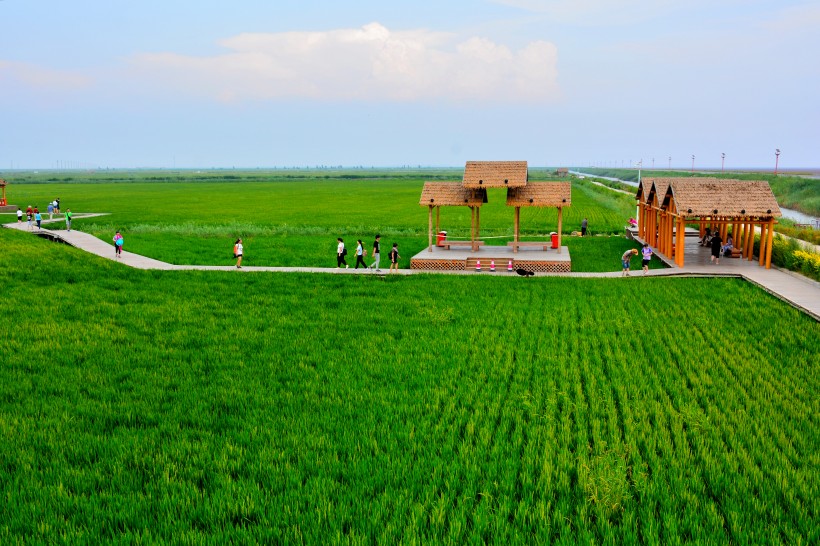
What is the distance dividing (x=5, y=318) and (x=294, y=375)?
9.00 m

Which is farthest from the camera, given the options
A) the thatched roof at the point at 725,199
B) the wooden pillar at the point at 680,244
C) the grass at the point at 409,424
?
the wooden pillar at the point at 680,244

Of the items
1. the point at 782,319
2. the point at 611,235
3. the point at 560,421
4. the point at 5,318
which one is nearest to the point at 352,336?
the point at 560,421

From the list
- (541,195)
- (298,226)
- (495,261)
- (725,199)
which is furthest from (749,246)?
(298,226)

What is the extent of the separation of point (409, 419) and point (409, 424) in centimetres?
21

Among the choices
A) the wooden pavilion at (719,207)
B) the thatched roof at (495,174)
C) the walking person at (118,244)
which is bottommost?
the walking person at (118,244)

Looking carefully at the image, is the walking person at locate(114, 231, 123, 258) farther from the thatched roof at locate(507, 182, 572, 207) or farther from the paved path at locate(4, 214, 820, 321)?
the thatched roof at locate(507, 182, 572, 207)

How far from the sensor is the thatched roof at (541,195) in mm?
24469

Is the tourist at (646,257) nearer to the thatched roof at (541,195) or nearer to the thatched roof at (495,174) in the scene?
the thatched roof at (541,195)

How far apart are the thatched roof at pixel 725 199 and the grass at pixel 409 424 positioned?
5.81 m

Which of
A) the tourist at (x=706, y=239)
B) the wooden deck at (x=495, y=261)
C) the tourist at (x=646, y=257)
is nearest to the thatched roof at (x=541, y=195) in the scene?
the wooden deck at (x=495, y=261)

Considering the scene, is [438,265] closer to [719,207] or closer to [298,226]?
[719,207]

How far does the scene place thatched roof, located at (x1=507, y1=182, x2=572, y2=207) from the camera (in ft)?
80.3

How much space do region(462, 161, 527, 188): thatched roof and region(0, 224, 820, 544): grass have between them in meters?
8.87

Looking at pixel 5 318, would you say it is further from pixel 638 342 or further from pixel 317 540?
pixel 638 342
